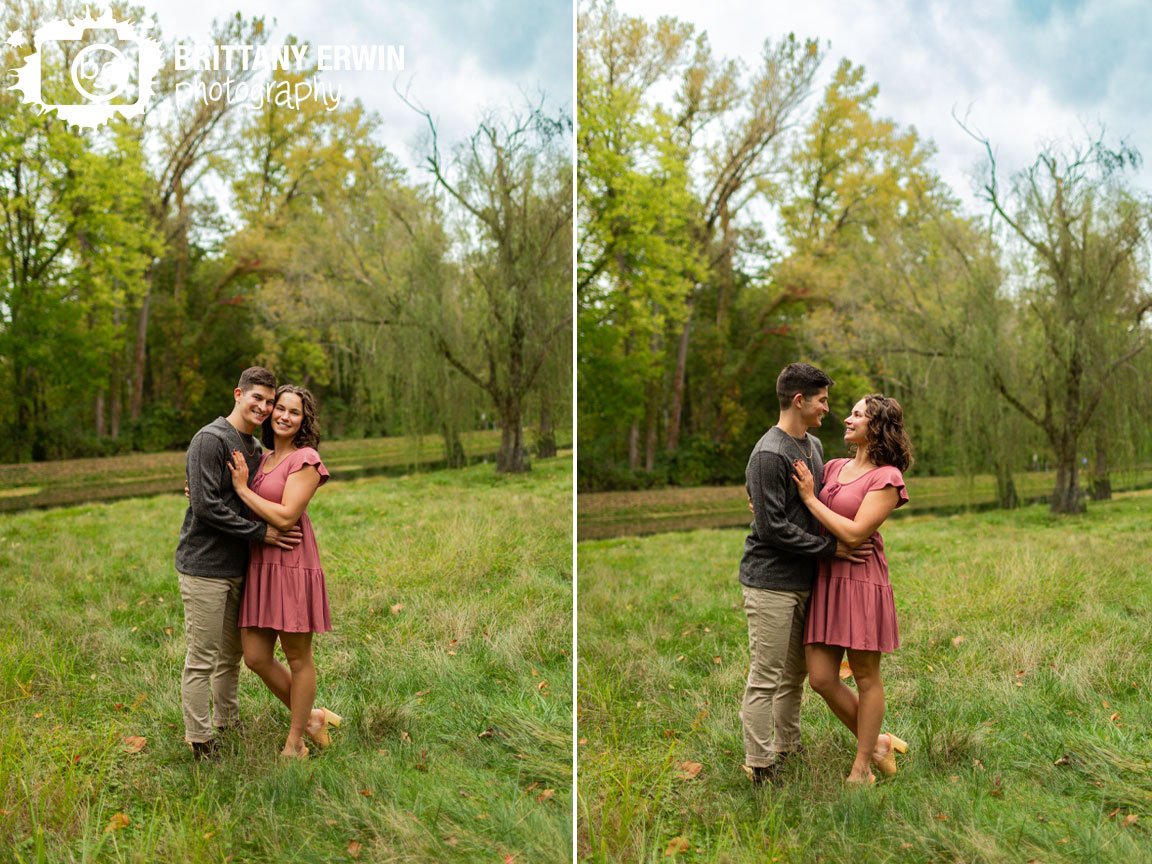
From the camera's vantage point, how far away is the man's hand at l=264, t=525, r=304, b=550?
130 inches

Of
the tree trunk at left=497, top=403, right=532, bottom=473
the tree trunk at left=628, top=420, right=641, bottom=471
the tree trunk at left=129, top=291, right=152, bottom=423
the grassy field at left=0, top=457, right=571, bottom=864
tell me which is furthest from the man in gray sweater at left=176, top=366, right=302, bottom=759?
the tree trunk at left=628, top=420, right=641, bottom=471

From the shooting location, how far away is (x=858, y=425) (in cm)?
319

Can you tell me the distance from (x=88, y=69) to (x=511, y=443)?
109 inches

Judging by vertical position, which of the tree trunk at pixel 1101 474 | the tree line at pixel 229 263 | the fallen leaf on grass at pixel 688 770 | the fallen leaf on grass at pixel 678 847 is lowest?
the fallen leaf on grass at pixel 678 847

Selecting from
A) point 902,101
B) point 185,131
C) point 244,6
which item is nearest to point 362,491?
point 185,131

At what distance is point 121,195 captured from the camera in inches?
177

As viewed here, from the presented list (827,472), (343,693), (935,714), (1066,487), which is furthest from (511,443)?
(1066,487)

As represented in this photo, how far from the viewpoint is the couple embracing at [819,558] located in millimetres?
3164

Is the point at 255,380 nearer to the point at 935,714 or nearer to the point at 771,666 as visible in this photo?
the point at 771,666

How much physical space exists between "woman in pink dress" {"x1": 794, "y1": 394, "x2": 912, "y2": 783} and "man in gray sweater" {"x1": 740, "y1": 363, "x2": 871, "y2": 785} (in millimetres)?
58

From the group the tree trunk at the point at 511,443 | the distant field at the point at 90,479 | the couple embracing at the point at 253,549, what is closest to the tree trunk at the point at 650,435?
the tree trunk at the point at 511,443

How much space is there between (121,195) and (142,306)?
1.85 ft

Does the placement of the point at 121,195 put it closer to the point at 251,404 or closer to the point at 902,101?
the point at 251,404

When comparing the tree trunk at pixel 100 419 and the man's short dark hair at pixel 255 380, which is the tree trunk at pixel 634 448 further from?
the tree trunk at pixel 100 419
